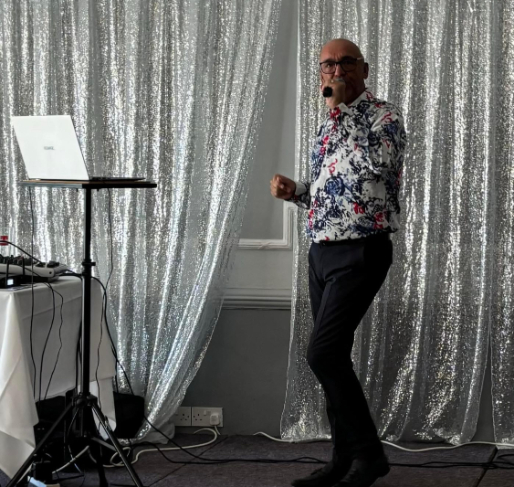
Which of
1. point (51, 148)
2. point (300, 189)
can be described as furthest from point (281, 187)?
point (51, 148)

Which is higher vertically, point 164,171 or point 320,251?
point 164,171

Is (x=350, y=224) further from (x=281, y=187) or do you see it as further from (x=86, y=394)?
(x=86, y=394)

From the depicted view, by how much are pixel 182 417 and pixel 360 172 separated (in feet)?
5.08

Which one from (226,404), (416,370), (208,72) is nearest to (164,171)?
(208,72)

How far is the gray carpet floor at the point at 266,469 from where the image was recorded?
291cm

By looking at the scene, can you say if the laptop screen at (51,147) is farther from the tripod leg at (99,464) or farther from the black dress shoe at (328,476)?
the black dress shoe at (328,476)

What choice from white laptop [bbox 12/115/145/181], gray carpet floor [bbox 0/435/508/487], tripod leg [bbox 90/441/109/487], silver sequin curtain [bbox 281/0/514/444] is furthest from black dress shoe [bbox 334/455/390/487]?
white laptop [bbox 12/115/145/181]

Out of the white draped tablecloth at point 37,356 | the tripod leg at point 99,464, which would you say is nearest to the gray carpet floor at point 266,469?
the tripod leg at point 99,464

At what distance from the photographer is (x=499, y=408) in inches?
133

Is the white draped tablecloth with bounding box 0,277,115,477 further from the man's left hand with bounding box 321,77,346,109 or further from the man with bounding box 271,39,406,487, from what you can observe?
the man's left hand with bounding box 321,77,346,109

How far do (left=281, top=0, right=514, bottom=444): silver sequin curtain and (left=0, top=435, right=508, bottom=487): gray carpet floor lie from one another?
0.13 m

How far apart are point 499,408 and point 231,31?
2.00 m

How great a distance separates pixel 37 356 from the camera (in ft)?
8.36

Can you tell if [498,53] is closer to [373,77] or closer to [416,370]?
[373,77]
